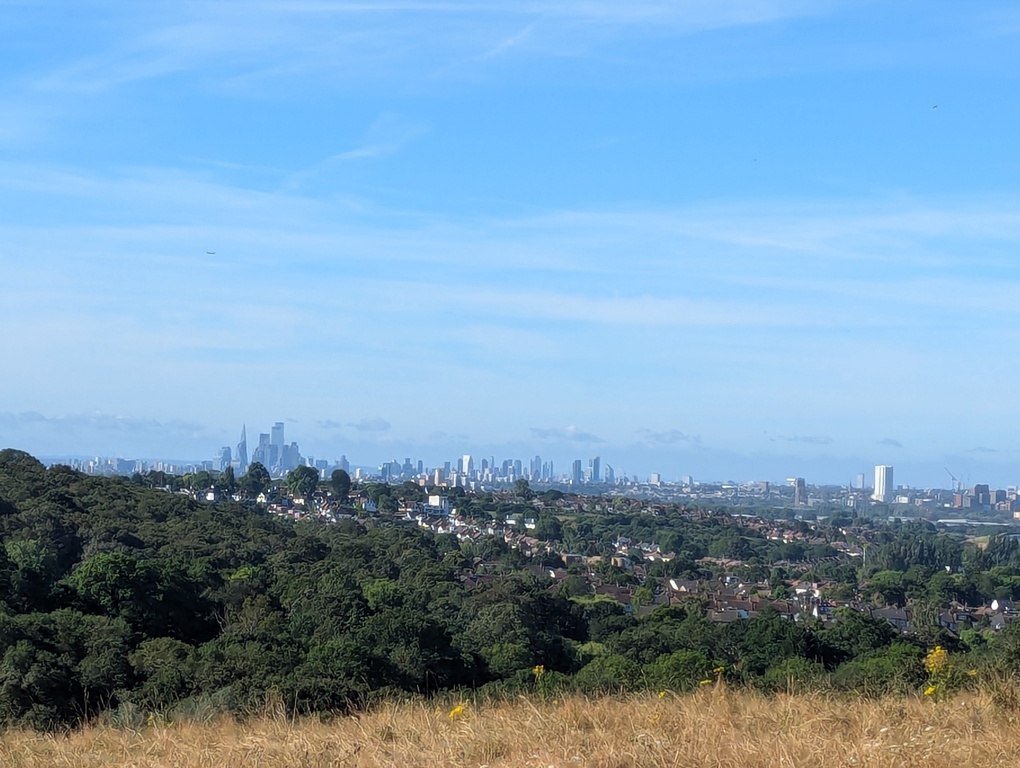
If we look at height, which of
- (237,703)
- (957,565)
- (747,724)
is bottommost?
(957,565)

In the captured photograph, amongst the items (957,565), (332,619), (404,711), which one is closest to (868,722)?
(404,711)

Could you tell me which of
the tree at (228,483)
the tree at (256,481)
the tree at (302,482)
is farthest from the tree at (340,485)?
the tree at (228,483)

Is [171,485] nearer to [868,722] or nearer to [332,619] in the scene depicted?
[332,619]

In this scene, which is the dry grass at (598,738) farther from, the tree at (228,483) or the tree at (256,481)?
the tree at (256,481)

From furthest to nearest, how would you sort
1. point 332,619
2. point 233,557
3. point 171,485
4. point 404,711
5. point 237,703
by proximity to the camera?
point 171,485
point 233,557
point 332,619
point 237,703
point 404,711

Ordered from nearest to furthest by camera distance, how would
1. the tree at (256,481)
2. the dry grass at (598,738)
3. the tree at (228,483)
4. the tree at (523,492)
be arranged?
the dry grass at (598,738) < the tree at (228,483) < the tree at (256,481) < the tree at (523,492)

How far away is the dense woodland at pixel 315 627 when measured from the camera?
35.8ft

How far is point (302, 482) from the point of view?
76.1 m

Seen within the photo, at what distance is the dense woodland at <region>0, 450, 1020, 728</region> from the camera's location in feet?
35.8

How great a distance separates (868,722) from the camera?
501cm

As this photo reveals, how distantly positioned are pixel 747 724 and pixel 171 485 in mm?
68389

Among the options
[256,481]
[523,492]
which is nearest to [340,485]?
[256,481]

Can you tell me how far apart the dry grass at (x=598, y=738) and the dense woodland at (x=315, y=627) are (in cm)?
130

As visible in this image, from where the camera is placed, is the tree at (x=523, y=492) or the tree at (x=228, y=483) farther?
the tree at (x=523, y=492)
